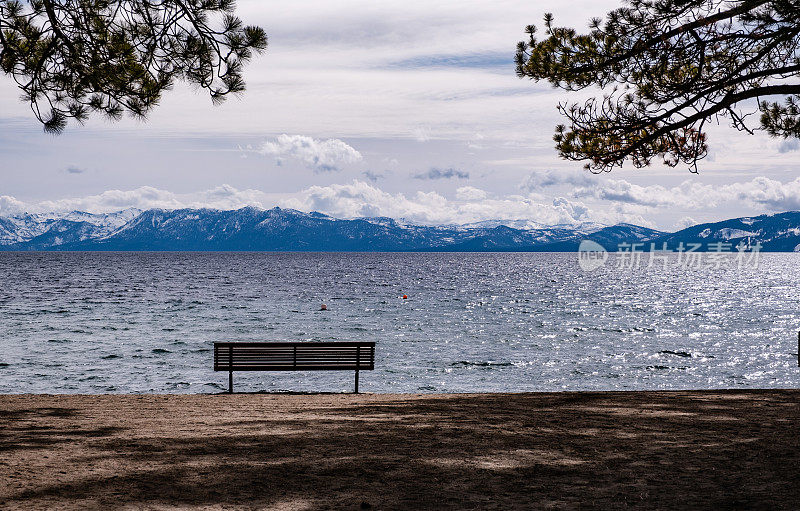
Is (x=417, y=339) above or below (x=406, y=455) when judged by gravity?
below

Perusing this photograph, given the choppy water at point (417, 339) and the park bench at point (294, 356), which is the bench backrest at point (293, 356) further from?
the choppy water at point (417, 339)

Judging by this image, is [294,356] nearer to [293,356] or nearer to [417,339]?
[293,356]

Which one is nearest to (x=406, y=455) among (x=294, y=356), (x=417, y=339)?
(x=294, y=356)

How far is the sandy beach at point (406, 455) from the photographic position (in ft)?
19.8

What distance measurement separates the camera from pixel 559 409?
36.3 ft

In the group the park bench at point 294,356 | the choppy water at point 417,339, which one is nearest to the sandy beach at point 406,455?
the park bench at point 294,356

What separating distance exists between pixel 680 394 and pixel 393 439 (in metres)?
7.14

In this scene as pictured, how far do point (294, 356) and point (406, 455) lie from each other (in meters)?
8.57

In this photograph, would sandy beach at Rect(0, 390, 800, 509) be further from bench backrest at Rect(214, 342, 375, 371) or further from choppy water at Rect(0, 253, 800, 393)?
choppy water at Rect(0, 253, 800, 393)

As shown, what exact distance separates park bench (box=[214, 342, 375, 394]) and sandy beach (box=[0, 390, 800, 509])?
3.76 m

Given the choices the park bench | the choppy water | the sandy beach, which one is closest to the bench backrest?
the park bench

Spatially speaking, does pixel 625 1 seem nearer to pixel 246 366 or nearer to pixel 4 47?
pixel 4 47

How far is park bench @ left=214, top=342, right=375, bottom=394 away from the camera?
15.7 metres

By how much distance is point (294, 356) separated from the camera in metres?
15.8
